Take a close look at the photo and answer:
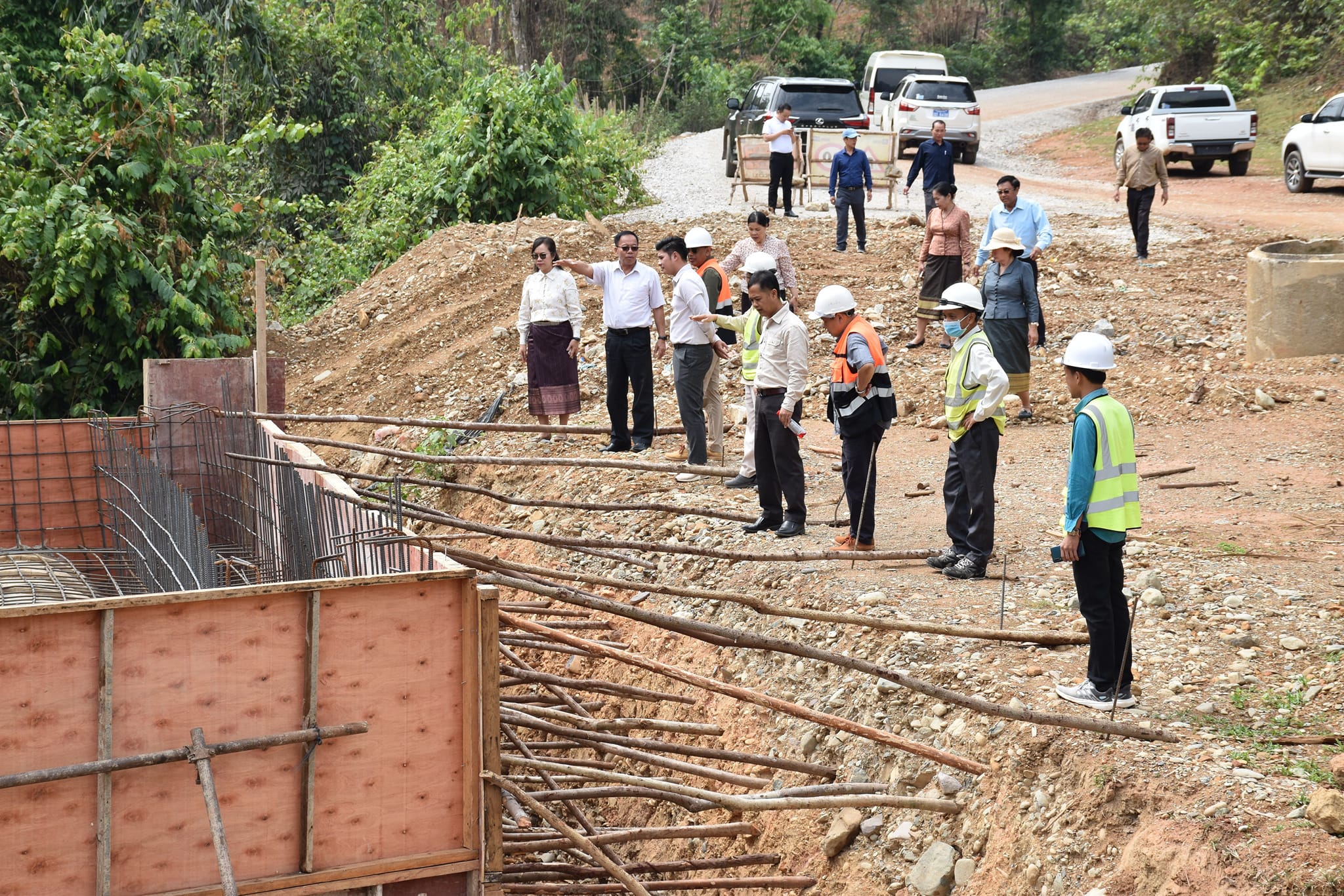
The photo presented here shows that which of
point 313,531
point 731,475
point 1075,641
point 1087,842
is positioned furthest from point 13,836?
point 731,475

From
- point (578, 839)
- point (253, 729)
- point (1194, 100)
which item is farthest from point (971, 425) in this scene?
point (1194, 100)

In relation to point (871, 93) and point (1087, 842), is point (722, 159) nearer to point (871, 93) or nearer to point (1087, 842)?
point (871, 93)

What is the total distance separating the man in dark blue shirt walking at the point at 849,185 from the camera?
15.0 m

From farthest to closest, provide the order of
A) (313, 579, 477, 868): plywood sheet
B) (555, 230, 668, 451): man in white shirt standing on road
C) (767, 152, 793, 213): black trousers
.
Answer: (767, 152, 793, 213): black trousers → (555, 230, 668, 451): man in white shirt standing on road → (313, 579, 477, 868): plywood sheet

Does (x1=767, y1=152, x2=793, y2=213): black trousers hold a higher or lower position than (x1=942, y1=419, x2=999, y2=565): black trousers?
higher

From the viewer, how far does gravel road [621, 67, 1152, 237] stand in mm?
19156

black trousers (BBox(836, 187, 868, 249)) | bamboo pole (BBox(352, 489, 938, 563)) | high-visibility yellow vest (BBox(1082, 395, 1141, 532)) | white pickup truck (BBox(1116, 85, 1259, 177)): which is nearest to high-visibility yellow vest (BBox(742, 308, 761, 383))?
bamboo pole (BBox(352, 489, 938, 563))

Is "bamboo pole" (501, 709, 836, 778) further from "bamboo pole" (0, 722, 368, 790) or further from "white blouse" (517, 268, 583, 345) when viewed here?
"white blouse" (517, 268, 583, 345)

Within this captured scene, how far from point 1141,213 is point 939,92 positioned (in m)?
10.2

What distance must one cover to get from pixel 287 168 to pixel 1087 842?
20.7 metres

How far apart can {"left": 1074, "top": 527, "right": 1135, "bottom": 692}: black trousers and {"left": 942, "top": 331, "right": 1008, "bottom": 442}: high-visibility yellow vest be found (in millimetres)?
1546

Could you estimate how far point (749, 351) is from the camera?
841 centimetres

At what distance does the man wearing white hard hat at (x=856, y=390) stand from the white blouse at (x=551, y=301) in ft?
11.4

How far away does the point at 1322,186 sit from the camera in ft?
66.1
